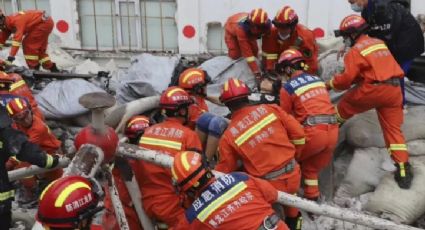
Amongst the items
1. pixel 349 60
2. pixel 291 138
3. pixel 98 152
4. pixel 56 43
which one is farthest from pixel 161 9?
pixel 98 152

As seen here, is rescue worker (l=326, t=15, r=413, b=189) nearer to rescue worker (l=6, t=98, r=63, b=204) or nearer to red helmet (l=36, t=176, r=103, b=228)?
rescue worker (l=6, t=98, r=63, b=204)

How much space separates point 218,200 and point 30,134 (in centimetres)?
245

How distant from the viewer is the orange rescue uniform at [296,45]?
586 cm

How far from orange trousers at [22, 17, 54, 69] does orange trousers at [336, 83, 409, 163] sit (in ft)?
13.2

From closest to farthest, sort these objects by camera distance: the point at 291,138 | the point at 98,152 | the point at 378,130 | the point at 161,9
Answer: the point at 98,152 < the point at 291,138 < the point at 378,130 < the point at 161,9

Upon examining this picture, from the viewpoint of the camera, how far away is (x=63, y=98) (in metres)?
5.85

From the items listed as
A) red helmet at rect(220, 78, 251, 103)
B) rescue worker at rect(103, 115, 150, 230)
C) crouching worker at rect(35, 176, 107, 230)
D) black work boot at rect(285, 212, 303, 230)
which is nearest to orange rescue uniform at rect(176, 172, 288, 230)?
crouching worker at rect(35, 176, 107, 230)

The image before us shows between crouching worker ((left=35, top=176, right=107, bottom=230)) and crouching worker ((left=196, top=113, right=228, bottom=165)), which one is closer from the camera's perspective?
crouching worker ((left=35, top=176, right=107, bottom=230))

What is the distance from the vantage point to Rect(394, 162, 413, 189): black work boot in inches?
179

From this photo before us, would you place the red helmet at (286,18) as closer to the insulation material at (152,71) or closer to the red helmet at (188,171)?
the insulation material at (152,71)

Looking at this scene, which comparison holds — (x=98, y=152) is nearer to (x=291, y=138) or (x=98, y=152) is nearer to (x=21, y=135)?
(x=21, y=135)

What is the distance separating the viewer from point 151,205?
12.8 ft

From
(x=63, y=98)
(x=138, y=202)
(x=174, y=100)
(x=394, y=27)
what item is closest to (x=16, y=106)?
(x=63, y=98)

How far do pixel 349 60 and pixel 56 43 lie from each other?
4565 mm
